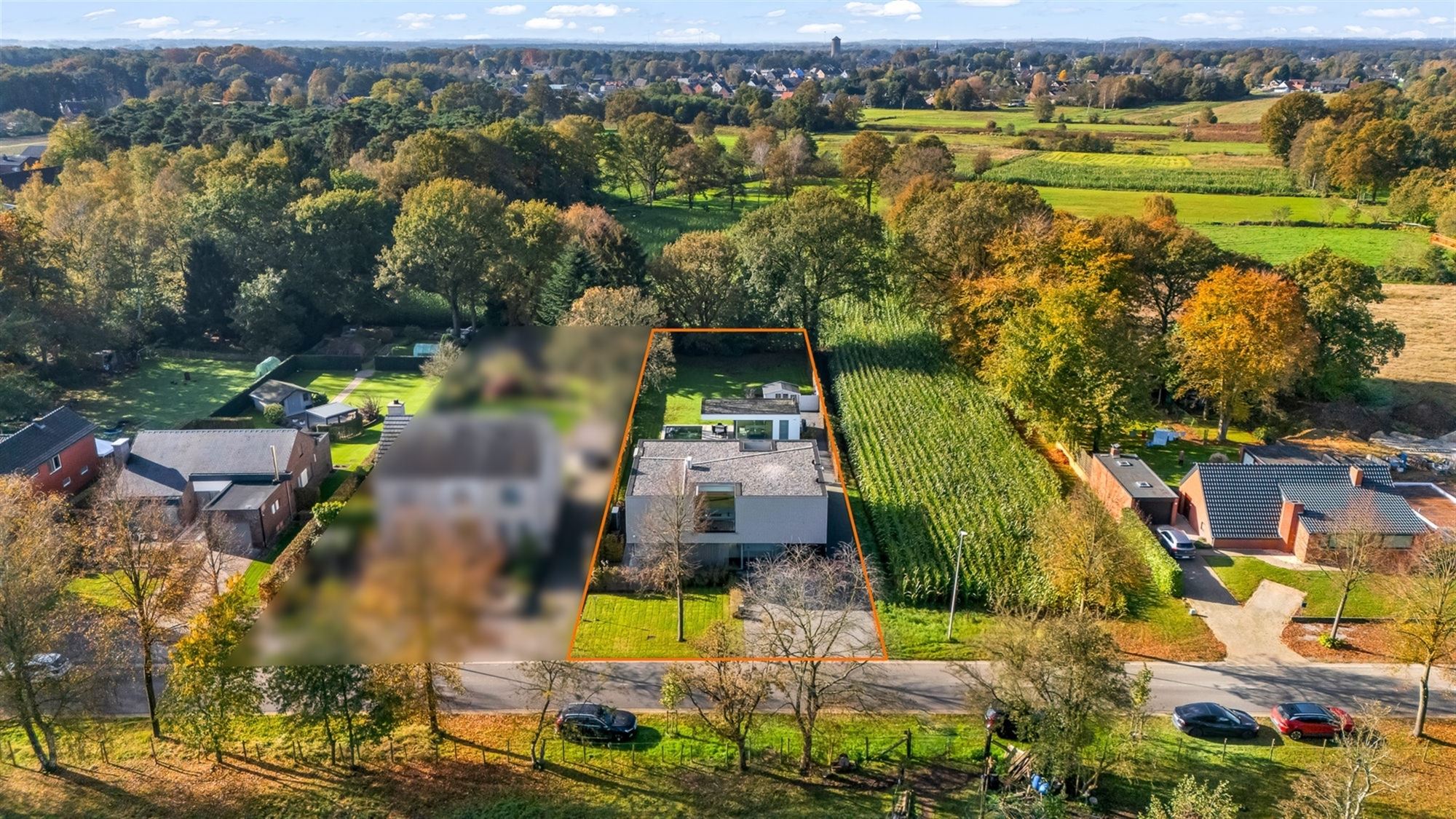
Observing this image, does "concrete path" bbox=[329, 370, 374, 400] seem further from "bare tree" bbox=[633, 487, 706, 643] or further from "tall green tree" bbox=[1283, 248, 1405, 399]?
"tall green tree" bbox=[1283, 248, 1405, 399]

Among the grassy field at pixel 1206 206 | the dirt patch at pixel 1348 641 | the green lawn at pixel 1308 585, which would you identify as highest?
the grassy field at pixel 1206 206

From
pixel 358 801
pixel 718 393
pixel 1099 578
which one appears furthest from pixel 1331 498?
pixel 358 801

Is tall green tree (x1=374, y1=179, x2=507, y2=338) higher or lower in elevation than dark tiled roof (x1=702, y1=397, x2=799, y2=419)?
higher

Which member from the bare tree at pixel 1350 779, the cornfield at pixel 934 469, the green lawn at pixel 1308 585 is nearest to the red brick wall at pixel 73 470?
the cornfield at pixel 934 469

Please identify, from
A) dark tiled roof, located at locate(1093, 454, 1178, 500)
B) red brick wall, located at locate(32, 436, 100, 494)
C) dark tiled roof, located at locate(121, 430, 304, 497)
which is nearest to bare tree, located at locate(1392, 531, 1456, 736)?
dark tiled roof, located at locate(1093, 454, 1178, 500)

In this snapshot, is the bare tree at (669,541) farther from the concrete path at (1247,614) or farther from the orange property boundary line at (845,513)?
the concrete path at (1247,614)

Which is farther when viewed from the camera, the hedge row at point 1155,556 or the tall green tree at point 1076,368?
the tall green tree at point 1076,368

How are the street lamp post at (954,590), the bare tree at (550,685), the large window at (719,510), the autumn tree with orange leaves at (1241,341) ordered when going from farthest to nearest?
the autumn tree with orange leaves at (1241,341), the large window at (719,510), the street lamp post at (954,590), the bare tree at (550,685)
